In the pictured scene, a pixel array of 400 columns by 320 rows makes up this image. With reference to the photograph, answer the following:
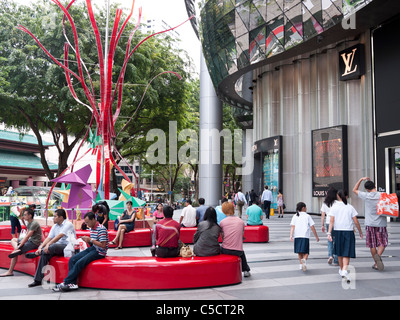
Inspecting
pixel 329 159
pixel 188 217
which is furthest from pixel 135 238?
pixel 329 159

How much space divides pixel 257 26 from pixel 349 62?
519cm

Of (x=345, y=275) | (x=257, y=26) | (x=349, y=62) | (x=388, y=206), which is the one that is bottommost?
(x=345, y=275)

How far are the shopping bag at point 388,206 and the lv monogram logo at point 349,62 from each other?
13767 millimetres

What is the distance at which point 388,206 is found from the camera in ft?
26.9

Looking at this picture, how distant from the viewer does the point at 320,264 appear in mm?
9172

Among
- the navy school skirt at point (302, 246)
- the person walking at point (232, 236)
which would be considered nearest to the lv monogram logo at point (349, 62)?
the navy school skirt at point (302, 246)

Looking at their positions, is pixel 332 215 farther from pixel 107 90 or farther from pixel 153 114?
pixel 153 114

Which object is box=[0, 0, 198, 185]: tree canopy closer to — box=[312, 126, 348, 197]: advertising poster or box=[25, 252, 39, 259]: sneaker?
box=[312, 126, 348, 197]: advertising poster

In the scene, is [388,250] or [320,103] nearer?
[388,250]

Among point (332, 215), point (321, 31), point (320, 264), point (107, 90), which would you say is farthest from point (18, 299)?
point (321, 31)

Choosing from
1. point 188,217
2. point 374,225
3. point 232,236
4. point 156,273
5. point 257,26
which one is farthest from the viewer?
point 257,26

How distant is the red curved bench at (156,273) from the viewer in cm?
684

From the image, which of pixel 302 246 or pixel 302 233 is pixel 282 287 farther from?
pixel 302 233
